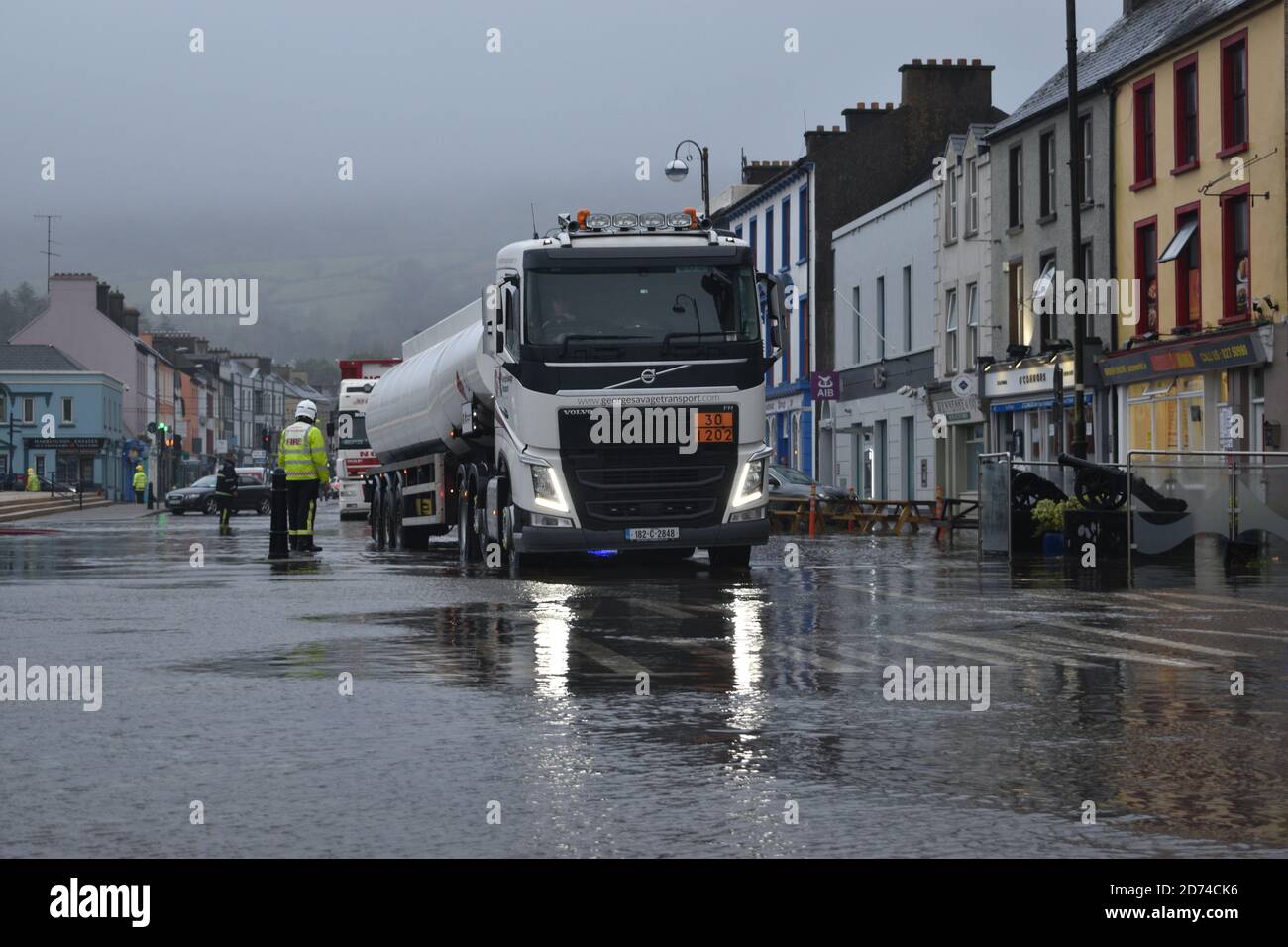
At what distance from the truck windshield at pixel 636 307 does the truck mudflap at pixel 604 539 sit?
2.04m

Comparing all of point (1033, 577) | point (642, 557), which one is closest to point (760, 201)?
point (642, 557)

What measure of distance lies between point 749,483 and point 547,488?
88.9 inches

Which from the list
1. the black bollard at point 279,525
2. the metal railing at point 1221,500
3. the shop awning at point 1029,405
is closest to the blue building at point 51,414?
the shop awning at point 1029,405

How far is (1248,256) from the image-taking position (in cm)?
3372

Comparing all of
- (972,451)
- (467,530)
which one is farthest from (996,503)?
(972,451)

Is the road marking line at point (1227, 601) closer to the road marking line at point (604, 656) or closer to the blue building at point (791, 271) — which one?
the road marking line at point (604, 656)

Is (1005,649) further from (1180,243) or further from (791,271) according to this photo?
(791,271)

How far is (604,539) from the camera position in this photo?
21.0 meters

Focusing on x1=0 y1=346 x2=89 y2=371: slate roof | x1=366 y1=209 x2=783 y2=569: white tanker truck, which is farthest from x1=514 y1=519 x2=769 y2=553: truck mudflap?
x1=0 y1=346 x2=89 y2=371: slate roof

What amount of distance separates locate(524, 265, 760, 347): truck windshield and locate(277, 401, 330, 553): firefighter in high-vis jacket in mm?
6146
